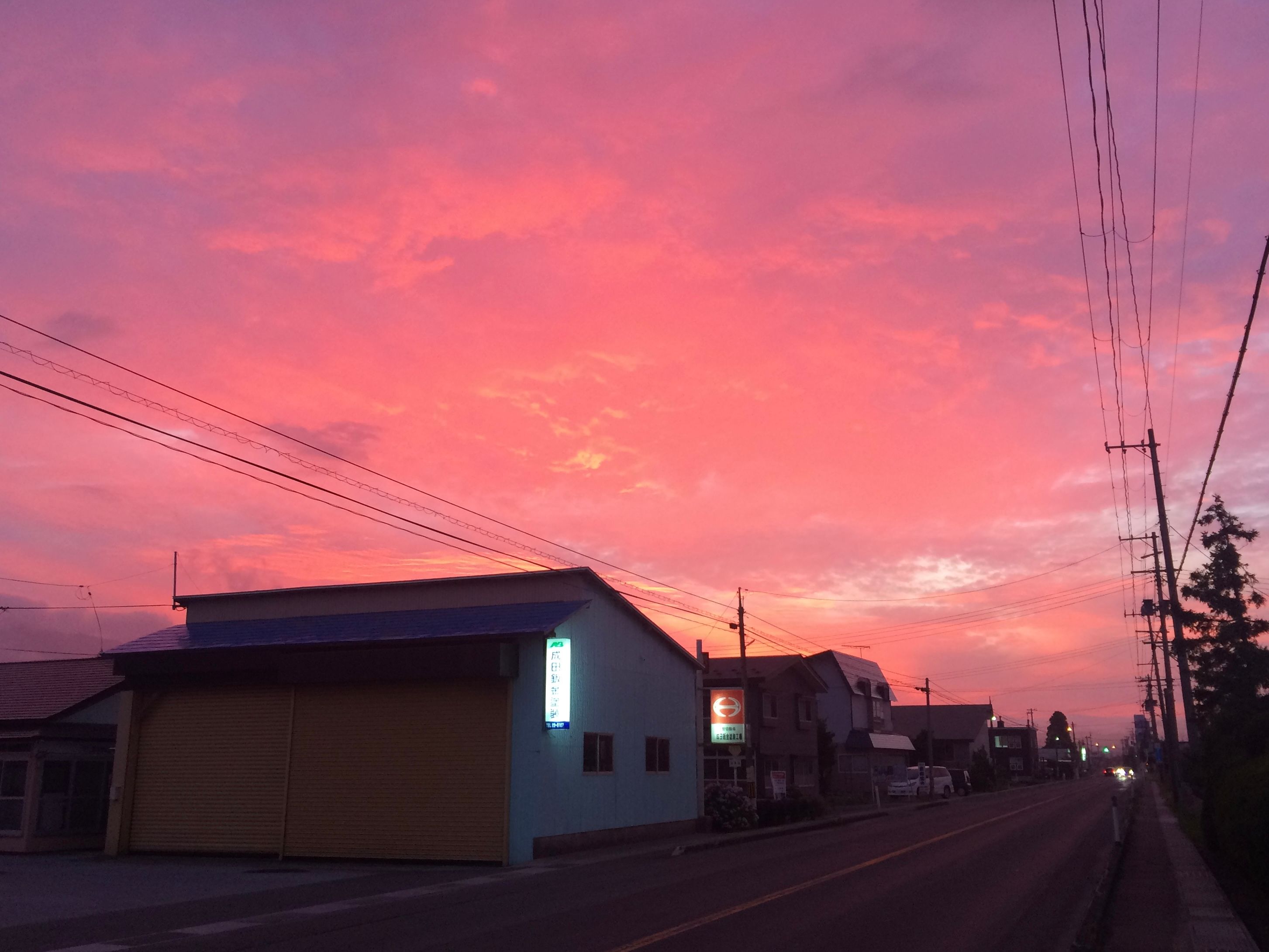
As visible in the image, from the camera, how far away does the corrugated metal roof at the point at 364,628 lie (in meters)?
24.6

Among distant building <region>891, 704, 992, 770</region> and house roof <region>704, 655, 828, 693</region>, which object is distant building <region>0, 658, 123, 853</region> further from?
distant building <region>891, 704, 992, 770</region>

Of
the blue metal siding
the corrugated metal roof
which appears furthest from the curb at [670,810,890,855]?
the corrugated metal roof

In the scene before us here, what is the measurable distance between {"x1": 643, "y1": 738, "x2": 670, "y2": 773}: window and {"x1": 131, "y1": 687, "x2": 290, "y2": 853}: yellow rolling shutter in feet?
34.7

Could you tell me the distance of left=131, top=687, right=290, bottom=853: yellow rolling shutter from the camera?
25031 mm

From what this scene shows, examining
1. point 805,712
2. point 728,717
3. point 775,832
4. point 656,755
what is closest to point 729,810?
point 775,832

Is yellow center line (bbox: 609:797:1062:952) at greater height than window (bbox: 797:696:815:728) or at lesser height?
lesser

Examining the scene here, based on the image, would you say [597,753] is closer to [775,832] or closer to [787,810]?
[775,832]

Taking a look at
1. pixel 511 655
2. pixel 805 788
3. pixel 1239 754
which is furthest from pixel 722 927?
pixel 805 788

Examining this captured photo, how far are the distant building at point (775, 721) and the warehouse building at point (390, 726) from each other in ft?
76.2

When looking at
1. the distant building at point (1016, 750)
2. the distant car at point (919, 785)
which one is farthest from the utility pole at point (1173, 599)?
the distant building at point (1016, 750)

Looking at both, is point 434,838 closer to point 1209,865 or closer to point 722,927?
point 722,927

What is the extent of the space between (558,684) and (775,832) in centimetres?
1246

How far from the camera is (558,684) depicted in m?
24.3

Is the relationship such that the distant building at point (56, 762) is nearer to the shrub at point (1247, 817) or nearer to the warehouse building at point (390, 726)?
the warehouse building at point (390, 726)
